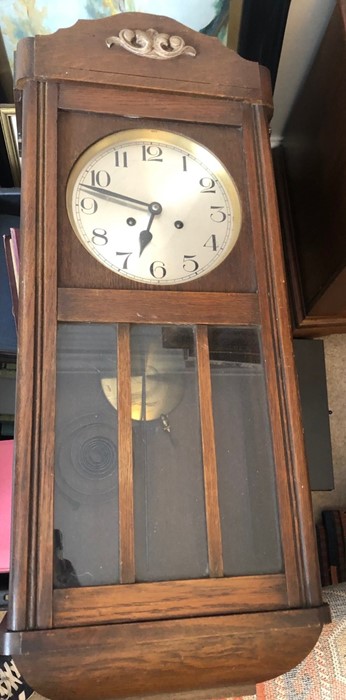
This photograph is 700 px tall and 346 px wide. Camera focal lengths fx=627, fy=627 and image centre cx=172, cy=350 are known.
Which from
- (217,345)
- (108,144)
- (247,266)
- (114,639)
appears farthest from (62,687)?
(108,144)

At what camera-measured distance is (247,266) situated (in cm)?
74

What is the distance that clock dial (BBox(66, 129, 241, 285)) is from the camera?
72 cm

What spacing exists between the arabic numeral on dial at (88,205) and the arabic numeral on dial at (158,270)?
0.31 feet

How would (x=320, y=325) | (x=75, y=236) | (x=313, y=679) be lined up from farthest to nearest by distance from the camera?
(x=320, y=325) → (x=313, y=679) → (x=75, y=236)

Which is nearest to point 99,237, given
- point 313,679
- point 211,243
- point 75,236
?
point 75,236

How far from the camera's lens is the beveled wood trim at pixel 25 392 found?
23.4 inches

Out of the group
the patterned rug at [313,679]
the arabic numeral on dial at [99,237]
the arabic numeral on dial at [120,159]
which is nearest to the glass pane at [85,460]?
the arabic numeral on dial at [99,237]

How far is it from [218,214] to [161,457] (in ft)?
1.00

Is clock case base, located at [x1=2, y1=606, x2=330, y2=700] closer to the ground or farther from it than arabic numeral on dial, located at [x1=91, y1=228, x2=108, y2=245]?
closer to the ground

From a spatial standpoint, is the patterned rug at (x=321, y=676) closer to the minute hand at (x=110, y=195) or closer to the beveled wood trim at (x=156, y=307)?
the beveled wood trim at (x=156, y=307)

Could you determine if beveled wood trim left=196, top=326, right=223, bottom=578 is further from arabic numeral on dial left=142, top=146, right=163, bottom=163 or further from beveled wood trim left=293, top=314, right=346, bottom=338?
beveled wood trim left=293, top=314, right=346, bottom=338

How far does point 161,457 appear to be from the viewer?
66cm

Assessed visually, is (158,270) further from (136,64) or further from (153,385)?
(136,64)

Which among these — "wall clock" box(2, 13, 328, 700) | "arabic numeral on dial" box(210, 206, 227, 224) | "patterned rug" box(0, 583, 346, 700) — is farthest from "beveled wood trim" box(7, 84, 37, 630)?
"patterned rug" box(0, 583, 346, 700)
